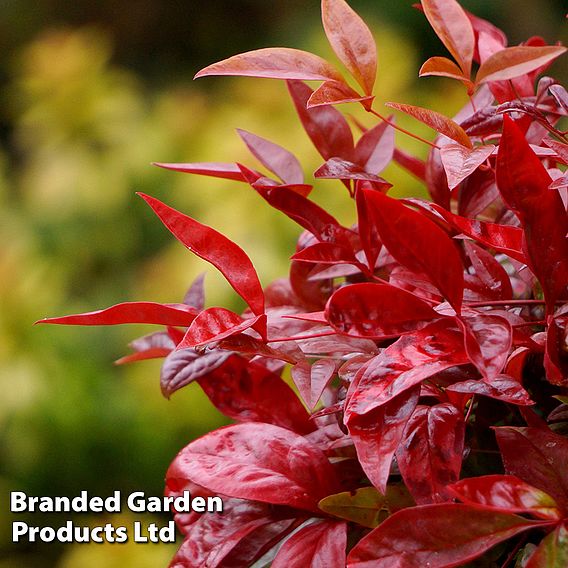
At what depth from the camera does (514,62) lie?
0.48 m

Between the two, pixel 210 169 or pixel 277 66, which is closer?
pixel 277 66

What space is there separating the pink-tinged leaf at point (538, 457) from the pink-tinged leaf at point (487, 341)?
66 millimetres

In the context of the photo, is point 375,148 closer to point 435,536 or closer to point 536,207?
point 536,207

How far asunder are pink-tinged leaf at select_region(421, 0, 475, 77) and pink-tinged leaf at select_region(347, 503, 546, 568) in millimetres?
259

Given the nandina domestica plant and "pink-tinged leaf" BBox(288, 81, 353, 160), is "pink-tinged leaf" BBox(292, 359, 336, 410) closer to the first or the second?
the nandina domestica plant

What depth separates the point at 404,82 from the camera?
2.69 metres

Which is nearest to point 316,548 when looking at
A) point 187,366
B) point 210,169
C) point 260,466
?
point 260,466

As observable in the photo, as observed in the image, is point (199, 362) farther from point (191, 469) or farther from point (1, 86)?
point (1, 86)

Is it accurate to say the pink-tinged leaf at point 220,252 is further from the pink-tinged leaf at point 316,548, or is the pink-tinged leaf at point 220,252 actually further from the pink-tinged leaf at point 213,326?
the pink-tinged leaf at point 316,548

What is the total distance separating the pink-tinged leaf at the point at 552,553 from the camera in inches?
15.8

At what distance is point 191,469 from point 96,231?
2.23 m

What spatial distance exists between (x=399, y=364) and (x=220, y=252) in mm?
132

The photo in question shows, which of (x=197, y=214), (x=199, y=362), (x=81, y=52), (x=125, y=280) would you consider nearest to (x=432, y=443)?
(x=199, y=362)

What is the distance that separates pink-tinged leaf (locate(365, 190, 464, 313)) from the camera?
425 mm
